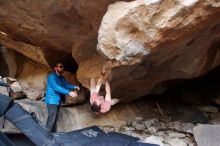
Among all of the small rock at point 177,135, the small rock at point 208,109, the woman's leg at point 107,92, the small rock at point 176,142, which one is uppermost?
the small rock at point 208,109

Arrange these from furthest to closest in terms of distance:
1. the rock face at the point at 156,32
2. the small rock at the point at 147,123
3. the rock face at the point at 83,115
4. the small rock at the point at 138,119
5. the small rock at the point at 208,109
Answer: the small rock at the point at 208,109, the small rock at the point at 138,119, the small rock at the point at 147,123, the rock face at the point at 83,115, the rock face at the point at 156,32

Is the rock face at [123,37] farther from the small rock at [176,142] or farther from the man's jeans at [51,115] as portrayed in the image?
the small rock at [176,142]

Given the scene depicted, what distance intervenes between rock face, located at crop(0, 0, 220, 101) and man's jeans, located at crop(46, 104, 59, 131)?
562mm

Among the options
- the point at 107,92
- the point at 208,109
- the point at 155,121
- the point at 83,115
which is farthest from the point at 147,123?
the point at 107,92

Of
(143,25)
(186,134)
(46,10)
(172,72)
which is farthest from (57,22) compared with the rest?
(186,134)

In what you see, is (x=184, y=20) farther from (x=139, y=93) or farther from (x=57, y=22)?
(x=139, y=93)

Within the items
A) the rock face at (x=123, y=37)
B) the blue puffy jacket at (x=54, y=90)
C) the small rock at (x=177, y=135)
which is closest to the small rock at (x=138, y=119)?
the rock face at (x=123, y=37)

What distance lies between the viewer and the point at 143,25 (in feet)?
11.4

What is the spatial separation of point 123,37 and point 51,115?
5.84 ft

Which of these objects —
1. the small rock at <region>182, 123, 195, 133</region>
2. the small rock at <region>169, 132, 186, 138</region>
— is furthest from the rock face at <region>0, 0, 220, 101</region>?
the small rock at <region>169, 132, 186, 138</region>

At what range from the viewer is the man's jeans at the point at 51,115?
474 cm

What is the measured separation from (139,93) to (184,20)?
2.16 metres

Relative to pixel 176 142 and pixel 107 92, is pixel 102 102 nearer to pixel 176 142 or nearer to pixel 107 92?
pixel 107 92

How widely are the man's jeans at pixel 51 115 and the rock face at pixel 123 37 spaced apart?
56 cm
